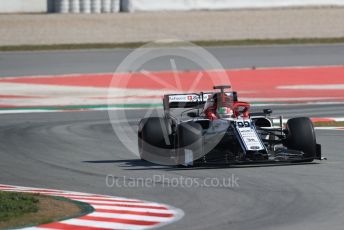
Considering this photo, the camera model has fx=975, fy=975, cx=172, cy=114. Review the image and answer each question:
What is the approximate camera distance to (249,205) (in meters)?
12.5

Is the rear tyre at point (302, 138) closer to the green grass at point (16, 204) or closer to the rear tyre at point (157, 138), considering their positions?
the rear tyre at point (157, 138)

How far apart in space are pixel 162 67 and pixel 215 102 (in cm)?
1898

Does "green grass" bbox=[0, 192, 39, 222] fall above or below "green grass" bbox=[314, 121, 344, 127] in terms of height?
below

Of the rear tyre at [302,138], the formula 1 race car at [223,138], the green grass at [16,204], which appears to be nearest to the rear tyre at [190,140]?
the formula 1 race car at [223,138]

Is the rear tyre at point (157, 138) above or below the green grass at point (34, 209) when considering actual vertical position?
above

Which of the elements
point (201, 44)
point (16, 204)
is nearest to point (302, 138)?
Answer: point (16, 204)

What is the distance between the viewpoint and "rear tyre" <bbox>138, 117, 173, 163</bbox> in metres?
16.5

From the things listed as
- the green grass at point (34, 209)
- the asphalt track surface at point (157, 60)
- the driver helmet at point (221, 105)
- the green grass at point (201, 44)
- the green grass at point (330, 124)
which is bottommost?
the green grass at point (34, 209)

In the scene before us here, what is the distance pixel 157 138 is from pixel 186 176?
1604 mm

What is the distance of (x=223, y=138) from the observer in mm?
15961

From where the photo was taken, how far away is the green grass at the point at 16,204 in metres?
11.8

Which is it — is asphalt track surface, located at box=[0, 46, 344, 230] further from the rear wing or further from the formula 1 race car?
the rear wing

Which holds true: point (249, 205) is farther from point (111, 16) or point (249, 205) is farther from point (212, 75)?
point (111, 16)

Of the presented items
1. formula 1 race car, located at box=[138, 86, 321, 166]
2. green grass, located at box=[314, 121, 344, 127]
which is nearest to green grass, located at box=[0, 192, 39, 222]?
formula 1 race car, located at box=[138, 86, 321, 166]
